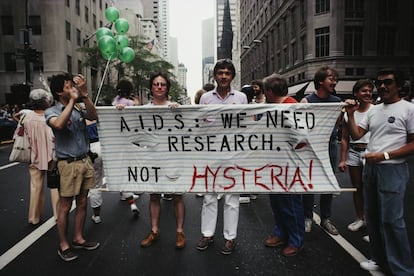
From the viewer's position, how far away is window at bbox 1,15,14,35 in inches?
1409

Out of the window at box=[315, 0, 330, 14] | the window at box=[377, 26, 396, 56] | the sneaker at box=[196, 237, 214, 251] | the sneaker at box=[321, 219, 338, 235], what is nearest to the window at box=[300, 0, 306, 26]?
the window at box=[315, 0, 330, 14]

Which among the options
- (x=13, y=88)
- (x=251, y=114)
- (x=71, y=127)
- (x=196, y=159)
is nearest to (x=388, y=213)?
(x=251, y=114)

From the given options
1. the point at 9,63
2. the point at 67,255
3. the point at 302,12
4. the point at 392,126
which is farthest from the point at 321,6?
the point at 67,255

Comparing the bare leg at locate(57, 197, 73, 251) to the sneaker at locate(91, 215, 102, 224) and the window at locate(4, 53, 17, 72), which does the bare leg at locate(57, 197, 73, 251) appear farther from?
the window at locate(4, 53, 17, 72)

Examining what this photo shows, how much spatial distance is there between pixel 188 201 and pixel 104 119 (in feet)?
9.49

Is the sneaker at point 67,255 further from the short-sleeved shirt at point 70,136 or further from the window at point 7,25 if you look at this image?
the window at point 7,25

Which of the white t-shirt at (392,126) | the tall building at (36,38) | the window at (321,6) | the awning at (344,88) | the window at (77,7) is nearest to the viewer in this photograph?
the white t-shirt at (392,126)

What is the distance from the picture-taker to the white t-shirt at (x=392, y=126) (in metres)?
3.01

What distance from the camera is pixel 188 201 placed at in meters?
6.30

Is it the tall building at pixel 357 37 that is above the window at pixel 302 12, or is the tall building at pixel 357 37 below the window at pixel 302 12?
below

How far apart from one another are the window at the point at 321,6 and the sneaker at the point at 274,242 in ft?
111

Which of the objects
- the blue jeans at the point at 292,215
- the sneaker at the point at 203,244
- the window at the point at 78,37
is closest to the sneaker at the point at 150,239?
the sneaker at the point at 203,244

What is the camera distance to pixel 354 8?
3269 cm

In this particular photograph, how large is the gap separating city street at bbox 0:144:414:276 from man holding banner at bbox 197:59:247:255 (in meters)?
0.13
